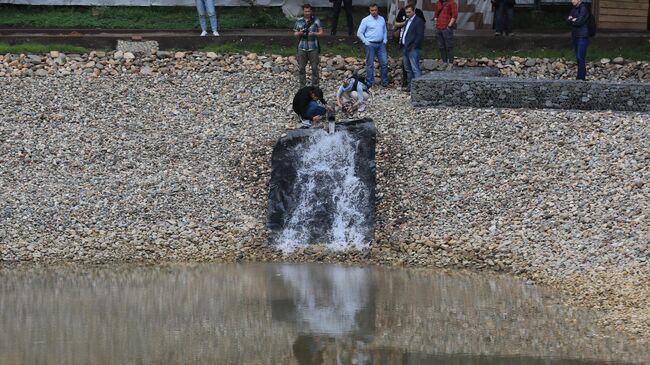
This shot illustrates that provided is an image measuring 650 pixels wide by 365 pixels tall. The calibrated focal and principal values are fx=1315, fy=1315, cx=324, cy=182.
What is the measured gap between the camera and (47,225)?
20750 mm

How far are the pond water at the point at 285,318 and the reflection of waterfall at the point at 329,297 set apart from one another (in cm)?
1

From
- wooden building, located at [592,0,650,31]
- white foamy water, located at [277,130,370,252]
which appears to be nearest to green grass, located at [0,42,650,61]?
wooden building, located at [592,0,650,31]

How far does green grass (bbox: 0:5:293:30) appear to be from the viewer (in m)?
30.1

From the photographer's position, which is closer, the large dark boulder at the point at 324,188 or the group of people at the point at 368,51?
the large dark boulder at the point at 324,188

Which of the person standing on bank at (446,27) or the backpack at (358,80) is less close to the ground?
the person standing on bank at (446,27)

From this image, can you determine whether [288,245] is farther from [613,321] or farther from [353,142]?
[613,321]

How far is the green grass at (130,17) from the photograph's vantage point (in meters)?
30.1

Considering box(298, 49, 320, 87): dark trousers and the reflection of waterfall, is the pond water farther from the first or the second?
box(298, 49, 320, 87): dark trousers

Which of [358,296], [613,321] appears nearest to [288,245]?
[358,296]

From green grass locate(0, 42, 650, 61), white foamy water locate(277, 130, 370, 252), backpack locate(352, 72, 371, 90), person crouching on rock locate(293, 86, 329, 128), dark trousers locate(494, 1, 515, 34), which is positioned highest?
dark trousers locate(494, 1, 515, 34)

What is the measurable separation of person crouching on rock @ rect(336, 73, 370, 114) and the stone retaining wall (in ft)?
3.40

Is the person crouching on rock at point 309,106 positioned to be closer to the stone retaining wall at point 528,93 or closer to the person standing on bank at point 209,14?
the stone retaining wall at point 528,93

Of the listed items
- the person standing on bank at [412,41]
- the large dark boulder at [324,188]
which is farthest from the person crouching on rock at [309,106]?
the person standing on bank at [412,41]

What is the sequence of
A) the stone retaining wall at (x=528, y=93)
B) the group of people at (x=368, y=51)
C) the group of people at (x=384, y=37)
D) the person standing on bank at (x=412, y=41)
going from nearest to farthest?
1. the group of people at (x=368, y=51)
2. the stone retaining wall at (x=528, y=93)
3. the group of people at (x=384, y=37)
4. the person standing on bank at (x=412, y=41)
